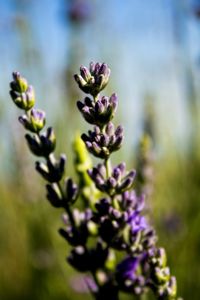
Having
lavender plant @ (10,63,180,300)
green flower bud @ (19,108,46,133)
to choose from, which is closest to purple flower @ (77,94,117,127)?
lavender plant @ (10,63,180,300)

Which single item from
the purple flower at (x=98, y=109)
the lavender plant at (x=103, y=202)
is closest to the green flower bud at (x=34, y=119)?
the lavender plant at (x=103, y=202)

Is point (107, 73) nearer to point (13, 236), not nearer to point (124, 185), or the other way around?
point (124, 185)

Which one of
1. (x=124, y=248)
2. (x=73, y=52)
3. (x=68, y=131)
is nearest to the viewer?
(x=124, y=248)

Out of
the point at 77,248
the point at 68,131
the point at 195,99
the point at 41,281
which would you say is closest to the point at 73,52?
the point at 68,131

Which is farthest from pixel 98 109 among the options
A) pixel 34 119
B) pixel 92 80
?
pixel 34 119

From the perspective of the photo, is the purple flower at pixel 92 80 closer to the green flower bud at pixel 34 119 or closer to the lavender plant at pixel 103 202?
the lavender plant at pixel 103 202

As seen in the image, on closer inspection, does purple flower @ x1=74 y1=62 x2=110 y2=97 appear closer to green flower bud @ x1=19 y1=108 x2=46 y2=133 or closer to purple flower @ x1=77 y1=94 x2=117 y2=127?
purple flower @ x1=77 y1=94 x2=117 y2=127

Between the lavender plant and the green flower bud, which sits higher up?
the green flower bud

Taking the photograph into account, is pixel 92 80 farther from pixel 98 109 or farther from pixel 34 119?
pixel 34 119

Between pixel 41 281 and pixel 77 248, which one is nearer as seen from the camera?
pixel 77 248
